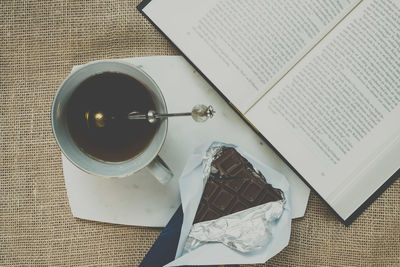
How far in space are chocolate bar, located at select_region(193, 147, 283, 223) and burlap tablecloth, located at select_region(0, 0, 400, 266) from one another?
0.13m

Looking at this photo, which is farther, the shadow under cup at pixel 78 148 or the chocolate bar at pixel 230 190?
the chocolate bar at pixel 230 190

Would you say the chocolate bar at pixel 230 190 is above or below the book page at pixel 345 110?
below

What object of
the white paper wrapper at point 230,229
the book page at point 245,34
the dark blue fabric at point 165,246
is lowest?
the dark blue fabric at point 165,246

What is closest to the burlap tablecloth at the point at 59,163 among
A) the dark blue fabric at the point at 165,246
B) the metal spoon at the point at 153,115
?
the dark blue fabric at the point at 165,246

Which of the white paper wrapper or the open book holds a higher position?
the open book

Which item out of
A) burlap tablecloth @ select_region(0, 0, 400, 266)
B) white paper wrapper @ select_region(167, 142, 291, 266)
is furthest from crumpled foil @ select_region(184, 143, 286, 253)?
burlap tablecloth @ select_region(0, 0, 400, 266)

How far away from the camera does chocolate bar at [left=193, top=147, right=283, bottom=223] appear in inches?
25.5

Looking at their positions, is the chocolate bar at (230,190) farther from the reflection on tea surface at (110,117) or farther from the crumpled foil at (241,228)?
the reflection on tea surface at (110,117)

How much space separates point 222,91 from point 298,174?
8.1 inches

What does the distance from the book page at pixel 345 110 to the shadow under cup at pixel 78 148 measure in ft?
0.65

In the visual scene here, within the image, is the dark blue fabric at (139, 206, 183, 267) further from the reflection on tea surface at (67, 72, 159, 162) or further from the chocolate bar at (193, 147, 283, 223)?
the reflection on tea surface at (67, 72, 159, 162)

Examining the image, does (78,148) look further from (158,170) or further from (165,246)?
(165,246)

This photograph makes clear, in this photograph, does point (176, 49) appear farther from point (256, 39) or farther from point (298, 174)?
point (298, 174)

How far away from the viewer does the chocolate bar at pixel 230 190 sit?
648mm
